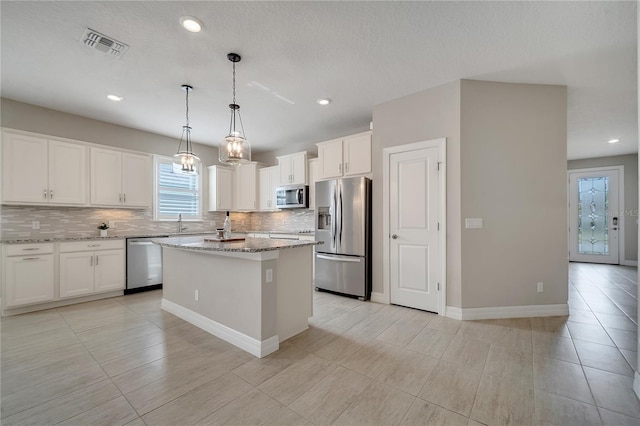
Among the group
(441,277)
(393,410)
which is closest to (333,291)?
(441,277)

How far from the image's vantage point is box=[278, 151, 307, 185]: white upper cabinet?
535cm

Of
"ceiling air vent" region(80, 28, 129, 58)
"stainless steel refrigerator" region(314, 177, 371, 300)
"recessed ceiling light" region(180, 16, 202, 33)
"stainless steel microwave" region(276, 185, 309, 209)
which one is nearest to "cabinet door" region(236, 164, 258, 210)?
"stainless steel microwave" region(276, 185, 309, 209)

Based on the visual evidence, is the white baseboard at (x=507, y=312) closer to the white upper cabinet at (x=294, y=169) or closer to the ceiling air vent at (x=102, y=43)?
the white upper cabinet at (x=294, y=169)

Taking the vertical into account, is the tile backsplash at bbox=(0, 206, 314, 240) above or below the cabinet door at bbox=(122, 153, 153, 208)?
below

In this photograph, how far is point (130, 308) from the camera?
3.68 meters

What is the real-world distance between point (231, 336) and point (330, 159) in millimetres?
3058

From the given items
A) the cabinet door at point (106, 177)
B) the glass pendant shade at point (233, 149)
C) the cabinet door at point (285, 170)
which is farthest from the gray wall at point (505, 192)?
the cabinet door at point (106, 177)

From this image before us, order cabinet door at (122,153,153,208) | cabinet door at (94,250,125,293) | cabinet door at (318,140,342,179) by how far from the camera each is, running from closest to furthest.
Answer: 1. cabinet door at (94,250,125,293)
2. cabinet door at (318,140,342,179)
3. cabinet door at (122,153,153,208)

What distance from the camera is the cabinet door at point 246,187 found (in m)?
6.16

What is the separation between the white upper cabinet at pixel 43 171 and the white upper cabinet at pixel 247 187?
8.94ft

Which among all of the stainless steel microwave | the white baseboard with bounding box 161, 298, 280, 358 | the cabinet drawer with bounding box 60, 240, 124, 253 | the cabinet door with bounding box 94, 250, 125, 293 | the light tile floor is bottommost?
the light tile floor

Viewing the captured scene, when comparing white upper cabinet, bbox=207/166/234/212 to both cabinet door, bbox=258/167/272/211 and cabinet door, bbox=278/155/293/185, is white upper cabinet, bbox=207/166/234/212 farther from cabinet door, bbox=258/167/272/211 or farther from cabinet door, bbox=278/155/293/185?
cabinet door, bbox=278/155/293/185

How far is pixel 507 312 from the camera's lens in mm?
3213

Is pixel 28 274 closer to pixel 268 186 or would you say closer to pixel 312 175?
pixel 268 186
